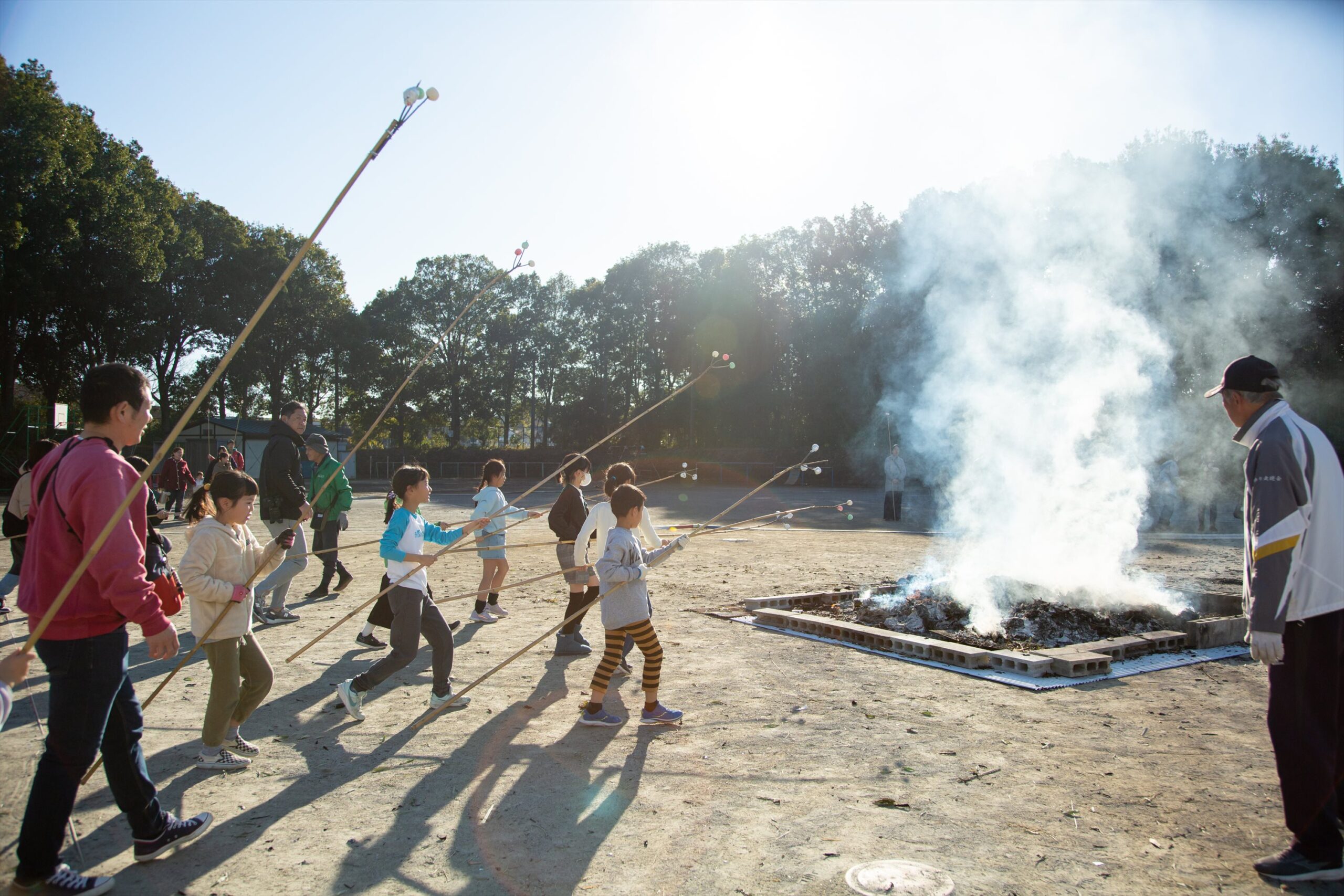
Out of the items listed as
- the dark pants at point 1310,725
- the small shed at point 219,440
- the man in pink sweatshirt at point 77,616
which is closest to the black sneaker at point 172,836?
the man in pink sweatshirt at point 77,616

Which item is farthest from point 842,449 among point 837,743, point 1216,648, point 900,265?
point 837,743

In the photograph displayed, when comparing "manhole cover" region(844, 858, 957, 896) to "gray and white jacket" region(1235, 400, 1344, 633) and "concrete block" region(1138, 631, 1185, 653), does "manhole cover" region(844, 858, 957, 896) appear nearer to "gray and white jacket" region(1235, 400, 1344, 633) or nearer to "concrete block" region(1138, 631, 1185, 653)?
"gray and white jacket" region(1235, 400, 1344, 633)

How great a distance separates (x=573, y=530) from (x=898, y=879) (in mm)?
4791

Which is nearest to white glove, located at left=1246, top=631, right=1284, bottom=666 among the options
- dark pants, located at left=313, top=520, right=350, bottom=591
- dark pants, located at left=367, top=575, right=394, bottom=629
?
dark pants, located at left=367, top=575, right=394, bottom=629

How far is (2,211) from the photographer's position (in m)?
25.6

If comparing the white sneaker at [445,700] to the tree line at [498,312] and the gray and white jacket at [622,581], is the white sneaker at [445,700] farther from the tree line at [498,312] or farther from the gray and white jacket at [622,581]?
the tree line at [498,312]

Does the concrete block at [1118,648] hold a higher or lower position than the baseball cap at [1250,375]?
lower

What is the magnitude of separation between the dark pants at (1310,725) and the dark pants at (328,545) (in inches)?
336

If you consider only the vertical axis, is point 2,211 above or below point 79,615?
above

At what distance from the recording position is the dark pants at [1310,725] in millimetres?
3242

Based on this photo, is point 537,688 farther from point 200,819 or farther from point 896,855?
point 896,855

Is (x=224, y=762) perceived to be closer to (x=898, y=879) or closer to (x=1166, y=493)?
(x=898, y=879)

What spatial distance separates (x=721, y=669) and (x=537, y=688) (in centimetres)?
147

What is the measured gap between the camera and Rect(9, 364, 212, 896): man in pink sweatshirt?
2.96m
